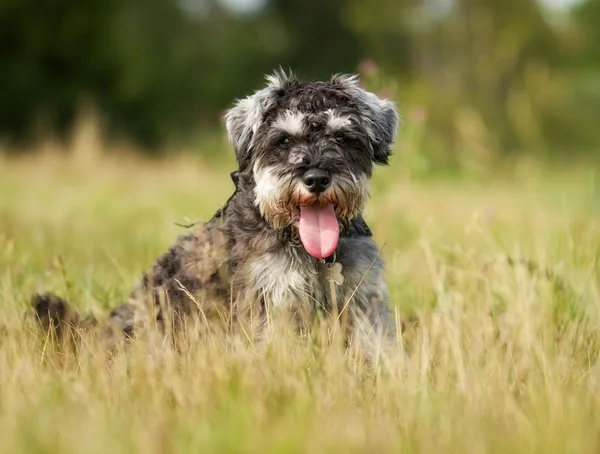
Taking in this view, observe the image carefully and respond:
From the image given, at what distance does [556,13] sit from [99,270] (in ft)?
120

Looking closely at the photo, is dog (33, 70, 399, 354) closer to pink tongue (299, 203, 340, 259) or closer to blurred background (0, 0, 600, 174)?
pink tongue (299, 203, 340, 259)

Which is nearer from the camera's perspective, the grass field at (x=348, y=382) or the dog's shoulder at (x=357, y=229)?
the grass field at (x=348, y=382)

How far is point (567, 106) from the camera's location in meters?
32.6

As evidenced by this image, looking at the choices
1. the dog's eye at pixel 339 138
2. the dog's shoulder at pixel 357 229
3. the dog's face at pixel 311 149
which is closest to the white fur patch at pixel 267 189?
the dog's face at pixel 311 149

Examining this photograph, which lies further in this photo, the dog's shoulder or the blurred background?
the blurred background

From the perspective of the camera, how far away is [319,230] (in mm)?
4676

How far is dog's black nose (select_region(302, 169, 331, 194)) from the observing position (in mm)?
4602

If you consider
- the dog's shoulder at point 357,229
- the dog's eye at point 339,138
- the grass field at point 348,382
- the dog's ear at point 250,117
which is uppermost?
the dog's ear at point 250,117

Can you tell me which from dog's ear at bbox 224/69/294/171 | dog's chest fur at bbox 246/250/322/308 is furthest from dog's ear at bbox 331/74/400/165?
dog's chest fur at bbox 246/250/322/308

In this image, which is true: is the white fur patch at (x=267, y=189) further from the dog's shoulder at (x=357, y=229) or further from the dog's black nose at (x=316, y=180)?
the dog's shoulder at (x=357, y=229)

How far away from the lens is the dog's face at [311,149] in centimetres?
463

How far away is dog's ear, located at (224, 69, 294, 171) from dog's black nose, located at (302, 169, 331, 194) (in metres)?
0.60

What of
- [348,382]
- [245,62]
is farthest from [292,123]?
[245,62]

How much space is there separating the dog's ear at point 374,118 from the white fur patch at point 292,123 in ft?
1.45
